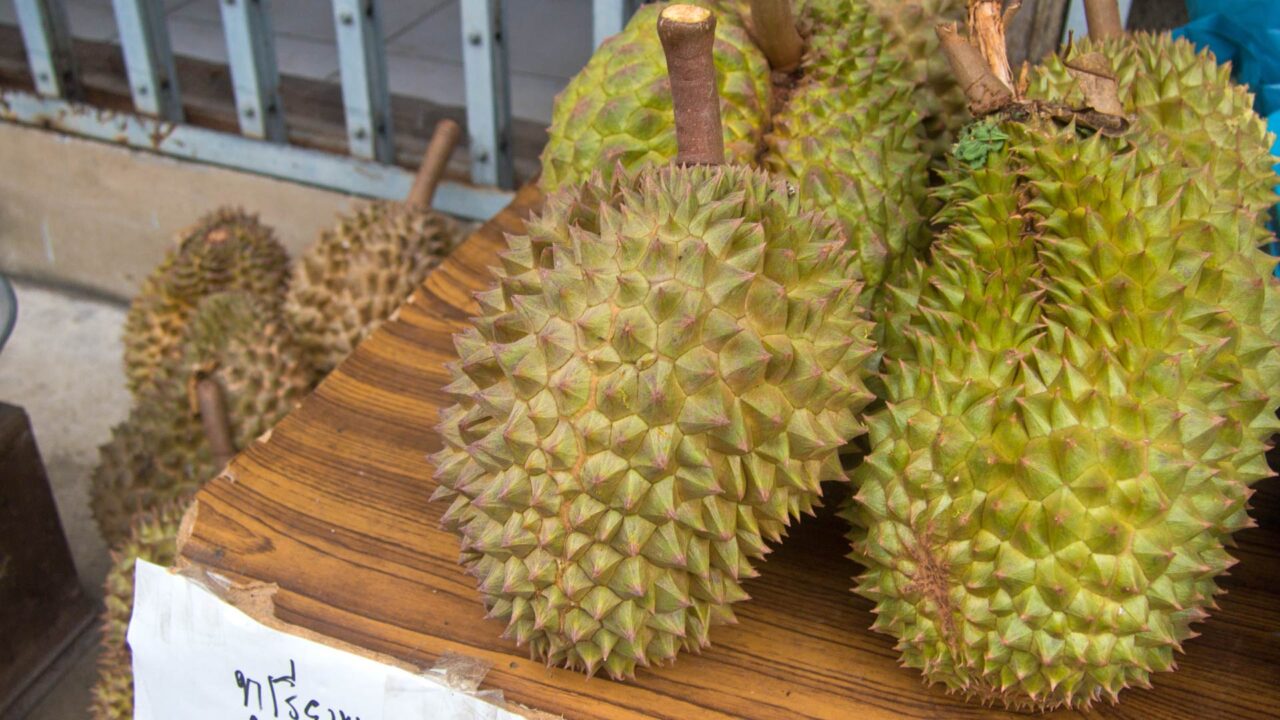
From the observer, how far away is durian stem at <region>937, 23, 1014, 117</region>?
0.92 metres

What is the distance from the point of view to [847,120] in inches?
41.0

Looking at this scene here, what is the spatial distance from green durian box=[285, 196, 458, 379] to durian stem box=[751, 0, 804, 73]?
84 cm

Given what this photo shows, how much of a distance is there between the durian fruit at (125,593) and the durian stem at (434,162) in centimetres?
66

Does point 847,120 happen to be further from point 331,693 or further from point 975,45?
point 331,693

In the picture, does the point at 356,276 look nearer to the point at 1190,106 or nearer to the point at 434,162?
the point at 434,162

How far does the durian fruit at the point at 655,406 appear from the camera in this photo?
0.77 m

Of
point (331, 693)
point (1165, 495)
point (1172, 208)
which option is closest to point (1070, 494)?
point (1165, 495)

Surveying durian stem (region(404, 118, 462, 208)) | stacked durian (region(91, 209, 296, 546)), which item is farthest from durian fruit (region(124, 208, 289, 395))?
durian stem (region(404, 118, 462, 208))

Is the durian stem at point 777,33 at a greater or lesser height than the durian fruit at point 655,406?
greater

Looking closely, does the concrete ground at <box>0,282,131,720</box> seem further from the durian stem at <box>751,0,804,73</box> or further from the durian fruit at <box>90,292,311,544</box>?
the durian stem at <box>751,0,804,73</box>

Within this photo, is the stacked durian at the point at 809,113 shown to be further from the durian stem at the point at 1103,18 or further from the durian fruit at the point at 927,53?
the durian stem at the point at 1103,18

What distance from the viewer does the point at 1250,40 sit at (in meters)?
A: 1.20

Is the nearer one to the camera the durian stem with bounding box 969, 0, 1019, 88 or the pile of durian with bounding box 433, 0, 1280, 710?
the pile of durian with bounding box 433, 0, 1280, 710

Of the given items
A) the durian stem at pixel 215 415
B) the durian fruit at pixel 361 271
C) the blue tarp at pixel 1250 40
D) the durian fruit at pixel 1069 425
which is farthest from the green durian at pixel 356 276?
the blue tarp at pixel 1250 40
